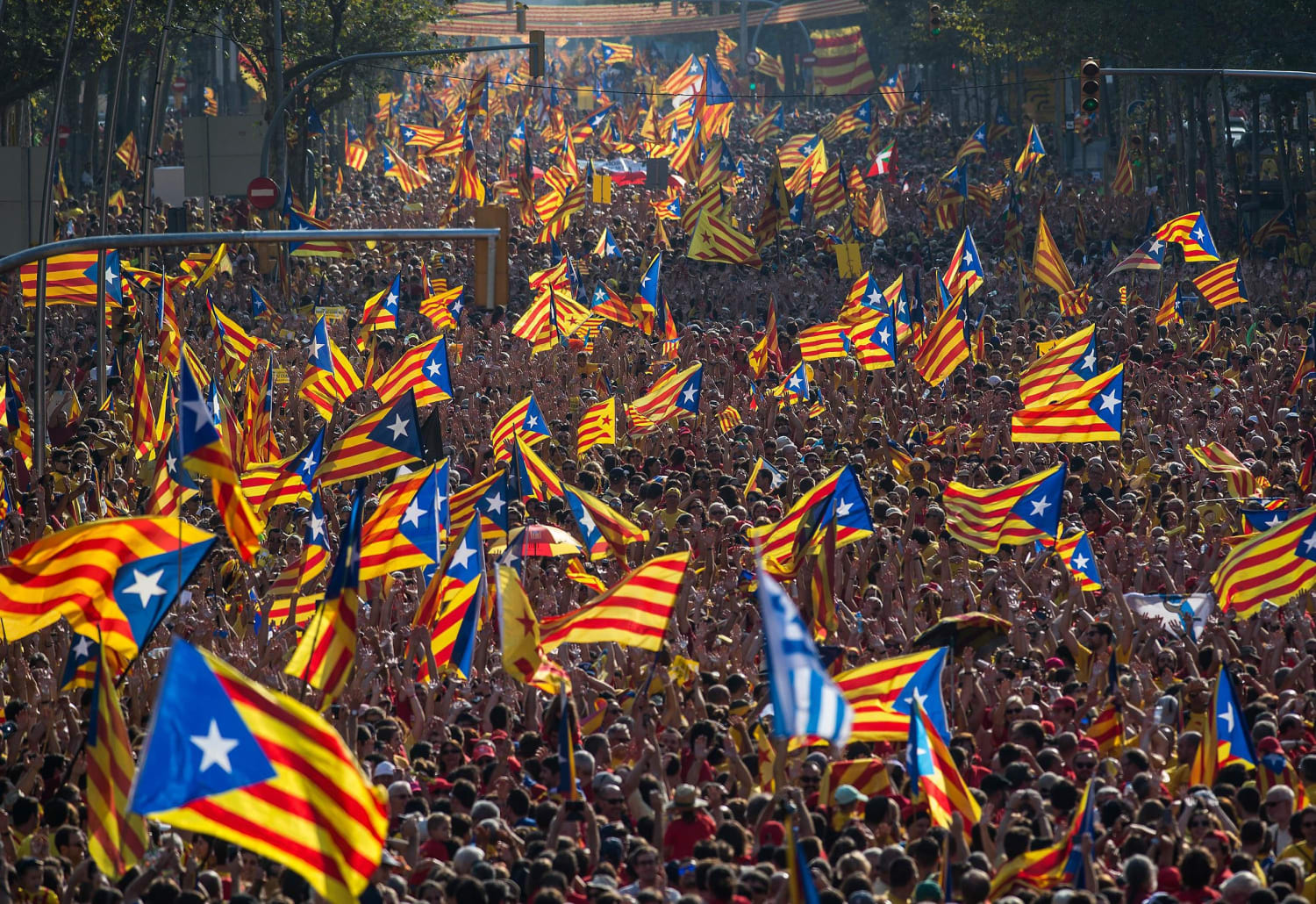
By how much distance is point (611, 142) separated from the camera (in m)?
58.4

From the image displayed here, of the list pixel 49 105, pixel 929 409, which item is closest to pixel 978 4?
pixel 49 105

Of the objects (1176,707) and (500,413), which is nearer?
(1176,707)

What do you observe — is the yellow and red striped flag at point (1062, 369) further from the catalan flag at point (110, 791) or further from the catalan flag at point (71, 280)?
the catalan flag at point (71, 280)

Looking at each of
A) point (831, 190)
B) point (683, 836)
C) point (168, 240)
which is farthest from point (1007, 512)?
point (831, 190)

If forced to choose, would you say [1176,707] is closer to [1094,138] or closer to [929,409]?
[929,409]

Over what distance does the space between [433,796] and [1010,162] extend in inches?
1501

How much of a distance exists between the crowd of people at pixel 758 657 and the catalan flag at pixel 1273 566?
262mm

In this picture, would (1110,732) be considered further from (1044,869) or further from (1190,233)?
(1190,233)

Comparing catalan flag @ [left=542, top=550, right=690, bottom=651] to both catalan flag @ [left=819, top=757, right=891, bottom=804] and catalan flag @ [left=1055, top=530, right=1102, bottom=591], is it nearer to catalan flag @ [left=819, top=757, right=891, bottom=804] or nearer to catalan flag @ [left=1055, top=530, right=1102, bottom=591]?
catalan flag @ [left=819, top=757, right=891, bottom=804]

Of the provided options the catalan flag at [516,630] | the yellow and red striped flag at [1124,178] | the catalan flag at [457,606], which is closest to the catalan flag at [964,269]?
the yellow and red striped flag at [1124,178]

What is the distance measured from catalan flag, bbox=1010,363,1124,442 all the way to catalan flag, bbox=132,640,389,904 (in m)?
9.76

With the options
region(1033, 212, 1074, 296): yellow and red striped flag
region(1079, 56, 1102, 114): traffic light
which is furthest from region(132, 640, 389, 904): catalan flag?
region(1033, 212, 1074, 296): yellow and red striped flag

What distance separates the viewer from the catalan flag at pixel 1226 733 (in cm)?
951

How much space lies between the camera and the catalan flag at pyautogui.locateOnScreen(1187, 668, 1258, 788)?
951cm
